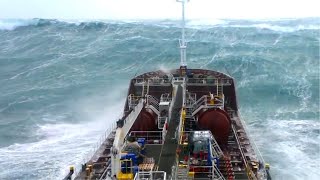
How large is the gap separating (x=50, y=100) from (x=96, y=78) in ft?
35.2

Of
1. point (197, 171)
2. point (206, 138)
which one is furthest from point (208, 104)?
point (197, 171)

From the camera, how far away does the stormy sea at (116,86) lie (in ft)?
108

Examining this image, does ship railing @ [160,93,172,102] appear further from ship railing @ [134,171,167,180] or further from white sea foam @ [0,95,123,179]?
ship railing @ [134,171,167,180]

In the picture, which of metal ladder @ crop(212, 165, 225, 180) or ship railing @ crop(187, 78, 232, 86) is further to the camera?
ship railing @ crop(187, 78, 232, 86)

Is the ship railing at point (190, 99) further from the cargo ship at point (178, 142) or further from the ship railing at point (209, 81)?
the ship railing at point (209, 81)

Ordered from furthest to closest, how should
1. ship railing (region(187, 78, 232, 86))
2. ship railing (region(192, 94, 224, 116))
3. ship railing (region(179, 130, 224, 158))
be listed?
1. ship railing (region(187, 78, 232, 86))
2. ship railing (region(192, 94, 224, 116))
3. ship railing (region(179, 130, 224, 158))

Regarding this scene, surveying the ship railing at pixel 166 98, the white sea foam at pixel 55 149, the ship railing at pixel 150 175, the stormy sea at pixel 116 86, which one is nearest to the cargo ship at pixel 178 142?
the ship railing at pixel 150 175

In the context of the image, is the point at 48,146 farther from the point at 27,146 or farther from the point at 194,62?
the point at 194,62

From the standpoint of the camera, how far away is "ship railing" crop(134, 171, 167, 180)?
15.6m

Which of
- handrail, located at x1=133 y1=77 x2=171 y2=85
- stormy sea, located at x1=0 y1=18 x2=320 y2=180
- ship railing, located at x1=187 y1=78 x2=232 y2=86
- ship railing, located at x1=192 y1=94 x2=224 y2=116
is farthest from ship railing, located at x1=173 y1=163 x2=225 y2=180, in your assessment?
handrail, located at x1=133 y1=77 x2=171 y2=85

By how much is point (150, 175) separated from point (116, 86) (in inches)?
1482

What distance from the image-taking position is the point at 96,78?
57.3m

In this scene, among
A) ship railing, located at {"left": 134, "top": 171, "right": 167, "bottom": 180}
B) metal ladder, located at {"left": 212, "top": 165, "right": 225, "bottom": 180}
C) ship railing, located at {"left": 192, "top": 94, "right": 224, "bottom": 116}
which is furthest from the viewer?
ship railing, located at {"left": 192, "top": 94, "right": 224, "bottom": 116}

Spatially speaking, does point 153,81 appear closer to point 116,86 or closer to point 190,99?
point 190,99
